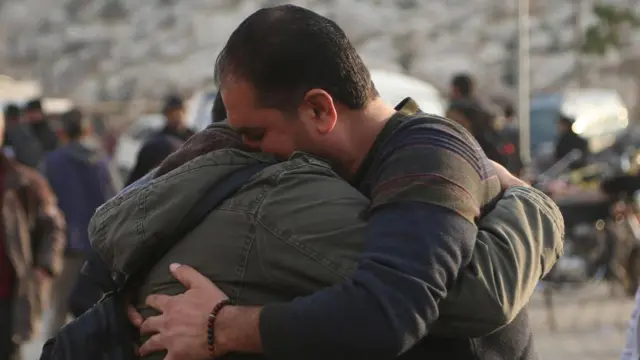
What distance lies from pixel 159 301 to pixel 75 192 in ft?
25.0

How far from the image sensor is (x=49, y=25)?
50.5 m

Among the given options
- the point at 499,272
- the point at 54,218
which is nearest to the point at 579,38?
the point at 54,218

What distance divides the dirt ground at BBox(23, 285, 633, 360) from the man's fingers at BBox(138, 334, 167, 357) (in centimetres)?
757

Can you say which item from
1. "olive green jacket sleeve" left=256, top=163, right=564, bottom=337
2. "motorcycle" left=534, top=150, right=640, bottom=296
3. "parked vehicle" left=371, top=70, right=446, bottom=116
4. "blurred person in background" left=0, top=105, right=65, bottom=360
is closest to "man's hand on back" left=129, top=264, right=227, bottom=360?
"olive green jacket sleeve" left=256, top=163, right=564, bottom=337

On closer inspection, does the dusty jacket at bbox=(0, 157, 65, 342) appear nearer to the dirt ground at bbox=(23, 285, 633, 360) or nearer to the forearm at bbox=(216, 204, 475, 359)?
the dirt ground at bbox=(23, 285, 633, 360)

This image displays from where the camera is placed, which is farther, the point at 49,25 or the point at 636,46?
the point at 49,25

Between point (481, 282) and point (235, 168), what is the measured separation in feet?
1.42

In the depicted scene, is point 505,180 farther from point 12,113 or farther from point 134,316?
point 12,113

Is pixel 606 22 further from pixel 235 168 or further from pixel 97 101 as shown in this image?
pixel 235 168

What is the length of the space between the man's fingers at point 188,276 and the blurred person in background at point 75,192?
7.47 m

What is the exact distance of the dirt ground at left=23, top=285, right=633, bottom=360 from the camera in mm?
10227

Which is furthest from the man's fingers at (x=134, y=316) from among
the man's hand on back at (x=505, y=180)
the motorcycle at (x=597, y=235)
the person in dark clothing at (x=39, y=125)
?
the person in dark clothing at (x=39, y=125)

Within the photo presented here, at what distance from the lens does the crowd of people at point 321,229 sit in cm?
223

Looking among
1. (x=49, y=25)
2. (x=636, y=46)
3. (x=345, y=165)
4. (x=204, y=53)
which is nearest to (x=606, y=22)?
(x=636, y=46)
